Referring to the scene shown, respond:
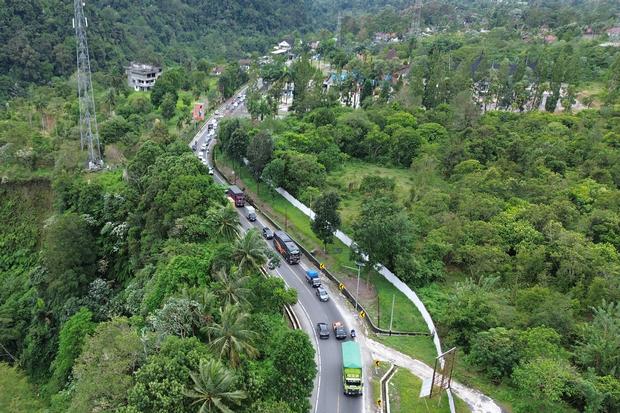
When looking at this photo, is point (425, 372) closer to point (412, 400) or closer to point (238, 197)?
point (412, 400)

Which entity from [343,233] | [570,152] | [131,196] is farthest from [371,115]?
[131,196]

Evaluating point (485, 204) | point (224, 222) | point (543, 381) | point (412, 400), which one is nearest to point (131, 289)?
point (224, 222)

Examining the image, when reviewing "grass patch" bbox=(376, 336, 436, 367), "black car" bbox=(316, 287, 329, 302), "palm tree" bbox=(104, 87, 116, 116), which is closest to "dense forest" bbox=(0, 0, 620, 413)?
"palm tree" bbox=(104, 87, 116, 116)

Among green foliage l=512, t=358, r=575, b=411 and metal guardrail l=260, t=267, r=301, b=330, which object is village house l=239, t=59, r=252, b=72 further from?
green foliage l=512, t=358, r=575, b=411

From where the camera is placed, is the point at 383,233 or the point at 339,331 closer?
the point at 339,331

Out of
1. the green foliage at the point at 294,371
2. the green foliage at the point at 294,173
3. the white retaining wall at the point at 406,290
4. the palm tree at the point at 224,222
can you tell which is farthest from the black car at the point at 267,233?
the green foliage at the point at 294,371

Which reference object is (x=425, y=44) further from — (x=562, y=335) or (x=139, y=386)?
(x=139, y=386)

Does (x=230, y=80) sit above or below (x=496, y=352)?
above

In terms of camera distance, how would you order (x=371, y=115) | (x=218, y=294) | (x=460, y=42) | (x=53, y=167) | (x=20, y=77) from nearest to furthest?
1. (x=218, y=294)
2. (x=53, y=167)
3. (x=371, y=115)
4. (x=20, y=77)
5. (x=460, y=42)
